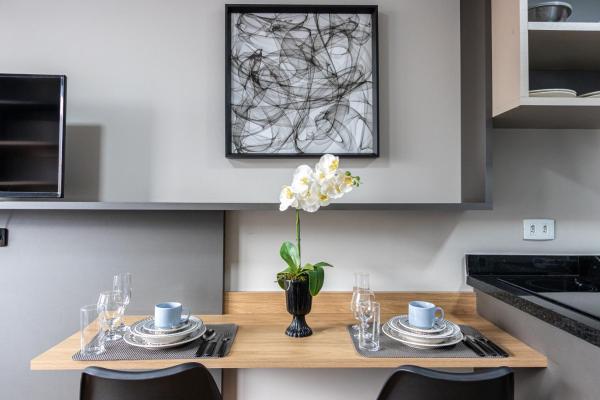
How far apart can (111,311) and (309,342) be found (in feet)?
2.30

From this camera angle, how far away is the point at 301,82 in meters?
1.56

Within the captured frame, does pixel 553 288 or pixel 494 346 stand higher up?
pixel 553 288

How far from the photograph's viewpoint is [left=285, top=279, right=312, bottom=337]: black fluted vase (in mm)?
1266

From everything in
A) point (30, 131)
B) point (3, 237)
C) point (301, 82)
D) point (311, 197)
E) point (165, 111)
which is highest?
point (301, 82)

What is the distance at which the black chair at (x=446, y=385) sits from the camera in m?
0.87

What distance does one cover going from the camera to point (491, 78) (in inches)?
54.0

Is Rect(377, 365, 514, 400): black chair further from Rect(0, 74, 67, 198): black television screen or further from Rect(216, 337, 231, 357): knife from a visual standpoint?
Rect(0, 74, 67, 198): black television screen

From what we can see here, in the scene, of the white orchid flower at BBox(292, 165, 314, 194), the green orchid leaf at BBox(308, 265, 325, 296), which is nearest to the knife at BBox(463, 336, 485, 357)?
the green orchid leaf at BBox(308, 265, 325, 296)

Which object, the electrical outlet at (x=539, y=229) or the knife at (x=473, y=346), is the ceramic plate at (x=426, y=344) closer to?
the knife at (x=473, y=346)

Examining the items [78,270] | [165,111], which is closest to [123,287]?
[78,270]

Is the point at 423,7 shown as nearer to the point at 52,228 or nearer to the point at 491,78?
the point at 491,78

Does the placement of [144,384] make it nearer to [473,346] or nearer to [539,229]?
[473,346]

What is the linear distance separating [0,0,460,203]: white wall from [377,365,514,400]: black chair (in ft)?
2.70

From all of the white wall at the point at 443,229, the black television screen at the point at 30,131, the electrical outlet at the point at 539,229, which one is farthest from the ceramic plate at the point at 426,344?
the black television screen at the point at 30,131
